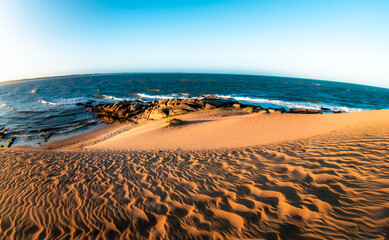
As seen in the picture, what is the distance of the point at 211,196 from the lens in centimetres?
426

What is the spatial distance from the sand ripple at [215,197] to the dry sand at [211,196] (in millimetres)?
22

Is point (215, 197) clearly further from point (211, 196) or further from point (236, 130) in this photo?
point (236, 130)

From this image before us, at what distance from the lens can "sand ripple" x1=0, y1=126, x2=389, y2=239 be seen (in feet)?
10.3

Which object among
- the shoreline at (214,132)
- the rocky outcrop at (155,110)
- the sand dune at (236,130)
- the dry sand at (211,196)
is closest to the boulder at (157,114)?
the rocky outcrop at (155,110)

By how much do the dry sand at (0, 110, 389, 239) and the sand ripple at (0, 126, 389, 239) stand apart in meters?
0.02

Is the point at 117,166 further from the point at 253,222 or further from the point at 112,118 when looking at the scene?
the point at 112,118

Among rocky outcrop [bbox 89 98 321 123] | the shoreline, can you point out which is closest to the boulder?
rocky outcrop [bbox 89 98 321 123]

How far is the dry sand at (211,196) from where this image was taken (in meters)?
3.15

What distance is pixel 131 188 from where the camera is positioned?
199 inches

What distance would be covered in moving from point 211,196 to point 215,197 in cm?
12

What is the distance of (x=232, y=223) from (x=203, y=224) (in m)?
0.62

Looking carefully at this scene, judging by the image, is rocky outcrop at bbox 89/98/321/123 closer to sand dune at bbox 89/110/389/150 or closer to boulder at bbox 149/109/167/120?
boulder at bbox 149/109/167/120

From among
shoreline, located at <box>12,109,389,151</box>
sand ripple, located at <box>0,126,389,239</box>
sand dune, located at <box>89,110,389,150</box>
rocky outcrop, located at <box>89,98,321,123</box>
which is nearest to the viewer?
sand ripple, located at <box>0,126,389,239</box>

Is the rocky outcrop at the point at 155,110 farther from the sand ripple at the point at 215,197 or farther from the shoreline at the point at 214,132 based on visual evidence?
the sand ripple at the point at 215,197
